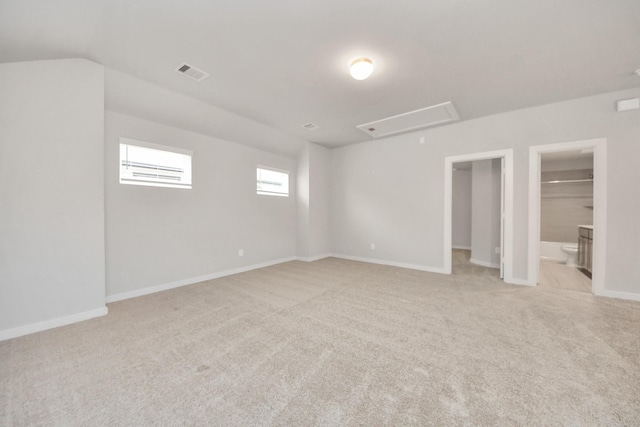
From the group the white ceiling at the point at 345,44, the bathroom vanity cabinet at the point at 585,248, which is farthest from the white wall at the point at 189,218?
the bathroom vanity cabinet at the point at 585,248

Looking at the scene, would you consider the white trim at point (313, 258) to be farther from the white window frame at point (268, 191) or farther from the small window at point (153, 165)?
the small window at point (153, 165)

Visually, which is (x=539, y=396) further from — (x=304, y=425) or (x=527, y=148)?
(x=527, y=148)

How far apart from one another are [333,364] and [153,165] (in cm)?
345

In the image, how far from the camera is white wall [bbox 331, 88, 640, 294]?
118 inches

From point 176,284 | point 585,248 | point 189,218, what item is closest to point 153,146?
point 189,218

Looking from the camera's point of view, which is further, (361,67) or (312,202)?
(312,202)

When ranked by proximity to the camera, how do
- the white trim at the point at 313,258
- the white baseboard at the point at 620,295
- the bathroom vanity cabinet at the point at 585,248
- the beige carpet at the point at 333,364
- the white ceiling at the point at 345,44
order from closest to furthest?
the beige carpet at the point at 333,364 < the white ceiling at the point at 345,44 < the white baseboard at the point at 620,295 < the bathroom vanity cabinet at the point at 585,248 < the white trim at the point at 313,258

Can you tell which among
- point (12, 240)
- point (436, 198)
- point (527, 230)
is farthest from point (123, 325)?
point (527, 230)

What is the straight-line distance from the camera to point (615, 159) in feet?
9.94

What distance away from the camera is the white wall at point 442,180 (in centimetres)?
300

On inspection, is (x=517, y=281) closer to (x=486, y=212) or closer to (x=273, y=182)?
(x=486, y=212)

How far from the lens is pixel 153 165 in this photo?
336 cm

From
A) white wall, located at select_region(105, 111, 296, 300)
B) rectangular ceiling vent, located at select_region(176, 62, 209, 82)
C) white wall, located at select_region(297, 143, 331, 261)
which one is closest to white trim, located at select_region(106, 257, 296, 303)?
white wall, located at select_region(105, 111, 296, 300)

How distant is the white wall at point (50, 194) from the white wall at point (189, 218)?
21.1 inches
